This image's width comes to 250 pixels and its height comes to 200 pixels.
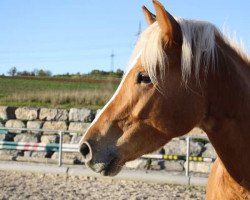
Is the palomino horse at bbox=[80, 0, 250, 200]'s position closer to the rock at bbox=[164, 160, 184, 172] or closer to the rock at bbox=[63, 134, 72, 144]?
the rock at bbox=[164, 160, 184, 172]

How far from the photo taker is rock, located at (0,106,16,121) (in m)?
13.8

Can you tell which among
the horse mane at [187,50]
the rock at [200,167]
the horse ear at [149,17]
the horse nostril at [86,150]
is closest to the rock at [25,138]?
the rock at [200,167]

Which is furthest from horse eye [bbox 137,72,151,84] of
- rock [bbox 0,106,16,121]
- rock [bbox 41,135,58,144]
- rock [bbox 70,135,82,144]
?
rock [bbox 0,106,16,121]

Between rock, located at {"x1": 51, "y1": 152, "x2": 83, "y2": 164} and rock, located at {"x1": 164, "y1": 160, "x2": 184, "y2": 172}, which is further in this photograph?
rock, located at {"x1": 51, "y1": 152, "x2": 83, "y2": 164}

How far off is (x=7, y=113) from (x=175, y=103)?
12.4 m

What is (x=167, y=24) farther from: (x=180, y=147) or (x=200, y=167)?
(x=180, y=147)

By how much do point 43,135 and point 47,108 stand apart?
97 centimetres

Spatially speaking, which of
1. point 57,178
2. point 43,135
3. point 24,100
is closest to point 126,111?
point 57,178

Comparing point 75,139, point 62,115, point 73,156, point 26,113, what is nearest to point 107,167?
point 73,156

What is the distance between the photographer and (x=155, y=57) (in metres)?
2.08

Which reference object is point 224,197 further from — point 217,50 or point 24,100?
point 24,100

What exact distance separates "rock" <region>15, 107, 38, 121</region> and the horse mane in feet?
39.0

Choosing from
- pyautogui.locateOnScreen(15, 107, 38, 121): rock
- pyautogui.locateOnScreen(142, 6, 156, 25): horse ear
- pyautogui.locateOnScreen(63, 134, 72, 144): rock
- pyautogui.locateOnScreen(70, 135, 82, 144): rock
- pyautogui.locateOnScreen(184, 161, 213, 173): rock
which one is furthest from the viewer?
pyautogui.locateOnScreen(15, 107, 38, 121): rock

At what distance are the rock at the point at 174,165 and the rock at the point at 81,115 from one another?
3226 millimetres
